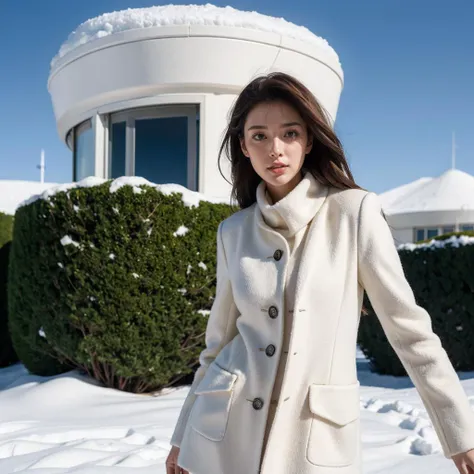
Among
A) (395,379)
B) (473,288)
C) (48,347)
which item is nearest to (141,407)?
(48,347)

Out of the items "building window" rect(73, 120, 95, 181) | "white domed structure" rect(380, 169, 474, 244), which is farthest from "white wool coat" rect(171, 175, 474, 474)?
"white domed structure" rect(380, 169, 474, 244)

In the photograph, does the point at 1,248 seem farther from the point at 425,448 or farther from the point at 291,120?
the point at 291,120

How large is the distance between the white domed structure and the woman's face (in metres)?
17.7

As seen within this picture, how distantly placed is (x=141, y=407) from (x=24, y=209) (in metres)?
2.43

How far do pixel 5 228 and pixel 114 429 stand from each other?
4369mm

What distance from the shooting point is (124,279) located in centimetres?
538

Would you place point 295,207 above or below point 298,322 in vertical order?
above

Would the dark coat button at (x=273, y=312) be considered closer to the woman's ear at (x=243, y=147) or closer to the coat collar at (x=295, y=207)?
the coat collar at (x=295, y=207)

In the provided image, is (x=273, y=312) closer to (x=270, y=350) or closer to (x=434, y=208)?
(x=270, y=350)

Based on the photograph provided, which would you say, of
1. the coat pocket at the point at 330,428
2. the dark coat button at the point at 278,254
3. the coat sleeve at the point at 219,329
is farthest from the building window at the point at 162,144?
the coat pocket at the point at 330,428

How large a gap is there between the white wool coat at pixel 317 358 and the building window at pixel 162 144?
5.84 meters

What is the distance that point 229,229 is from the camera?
A: 1964 millimetres

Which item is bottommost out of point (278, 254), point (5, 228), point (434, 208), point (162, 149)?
point (278, 254)

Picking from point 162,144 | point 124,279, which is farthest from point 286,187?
point 162,144
